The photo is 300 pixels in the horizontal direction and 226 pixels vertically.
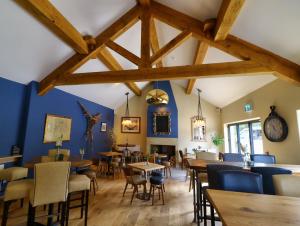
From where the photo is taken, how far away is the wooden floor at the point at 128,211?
8.61 ft

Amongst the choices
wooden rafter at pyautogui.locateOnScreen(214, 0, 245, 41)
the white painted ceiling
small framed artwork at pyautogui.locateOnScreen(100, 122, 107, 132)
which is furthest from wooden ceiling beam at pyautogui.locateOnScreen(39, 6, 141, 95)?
small framed artwork at pyautogui.locateOnScreen(100, 122, 107, 132)

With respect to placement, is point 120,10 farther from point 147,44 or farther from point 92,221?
point 92,221

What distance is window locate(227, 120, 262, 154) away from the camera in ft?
16.2

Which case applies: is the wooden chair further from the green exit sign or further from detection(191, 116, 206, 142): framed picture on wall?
detection(191, 116, 206, 142): framed picture on wall

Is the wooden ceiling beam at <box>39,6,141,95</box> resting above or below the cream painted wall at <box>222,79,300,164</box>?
above

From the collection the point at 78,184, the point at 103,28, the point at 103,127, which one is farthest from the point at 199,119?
the point at 78,184

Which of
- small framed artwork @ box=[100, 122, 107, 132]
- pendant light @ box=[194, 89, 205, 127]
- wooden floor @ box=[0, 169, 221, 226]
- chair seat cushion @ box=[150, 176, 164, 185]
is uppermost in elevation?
pendant light @ box=[194, 89, 205, 127]

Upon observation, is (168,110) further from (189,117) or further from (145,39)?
(145,39)

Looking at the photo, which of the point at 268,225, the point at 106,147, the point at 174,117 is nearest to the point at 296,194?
the point at 268,225

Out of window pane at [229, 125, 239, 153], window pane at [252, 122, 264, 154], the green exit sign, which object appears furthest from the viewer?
window pane at [229, 125, 239, 153]

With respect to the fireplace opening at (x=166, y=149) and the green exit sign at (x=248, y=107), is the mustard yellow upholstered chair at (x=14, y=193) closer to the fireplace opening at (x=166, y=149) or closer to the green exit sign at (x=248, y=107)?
the green exit sign at (x=248, y=107)

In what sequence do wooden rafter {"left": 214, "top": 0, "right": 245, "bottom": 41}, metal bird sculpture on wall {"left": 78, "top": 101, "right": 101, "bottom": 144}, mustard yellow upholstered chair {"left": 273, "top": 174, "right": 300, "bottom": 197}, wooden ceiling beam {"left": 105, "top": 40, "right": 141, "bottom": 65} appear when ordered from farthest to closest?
metal bird sculpture on wall {"left": 78, "top": 101, "right": 101, "bottom": 144} < wooden ceiling beam {"left": 105, "top": 40, "right": 141, "bottom": 65} < wooden rafter {"left": 214, "top": 0, "right": 245, "bottom": 41} < mustard yellow upholstered chair {"left": 273, "top": 174, "right": 300, "bottom": 197}

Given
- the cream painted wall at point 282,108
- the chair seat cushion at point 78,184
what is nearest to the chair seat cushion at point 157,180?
the chair seat cushion at point 78,184

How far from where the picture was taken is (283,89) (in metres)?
3.57
